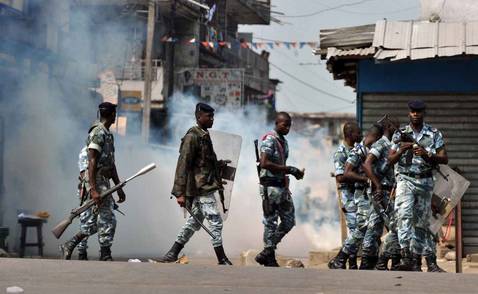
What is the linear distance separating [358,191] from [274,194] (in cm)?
93

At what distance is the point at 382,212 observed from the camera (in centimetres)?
959

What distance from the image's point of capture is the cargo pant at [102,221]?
363 inches

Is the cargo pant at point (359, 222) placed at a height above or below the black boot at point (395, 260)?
above

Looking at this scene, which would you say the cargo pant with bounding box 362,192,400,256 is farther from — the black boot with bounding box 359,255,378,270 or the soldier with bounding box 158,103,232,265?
the soldier with bounding box 158,103,232,265

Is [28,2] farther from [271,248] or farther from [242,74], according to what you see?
[242,74]

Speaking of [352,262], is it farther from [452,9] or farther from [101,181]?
[452,9]

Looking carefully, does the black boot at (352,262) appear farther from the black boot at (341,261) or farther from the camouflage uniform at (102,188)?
the camouflage uniform at (102,188)

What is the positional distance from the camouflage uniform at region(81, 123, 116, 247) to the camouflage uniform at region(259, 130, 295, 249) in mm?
1558

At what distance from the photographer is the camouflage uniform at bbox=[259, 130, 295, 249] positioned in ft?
31.9

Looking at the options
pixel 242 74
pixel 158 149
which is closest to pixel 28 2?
pixel 158 149

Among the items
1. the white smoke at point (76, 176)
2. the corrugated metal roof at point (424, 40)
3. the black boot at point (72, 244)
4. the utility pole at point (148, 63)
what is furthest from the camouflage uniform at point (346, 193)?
the utility pole at point (148, 63)

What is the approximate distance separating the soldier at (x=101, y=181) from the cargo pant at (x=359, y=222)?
2.48 meters

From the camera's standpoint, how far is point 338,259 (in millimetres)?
10125

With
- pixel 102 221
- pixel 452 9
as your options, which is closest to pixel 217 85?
pixel 452 9
